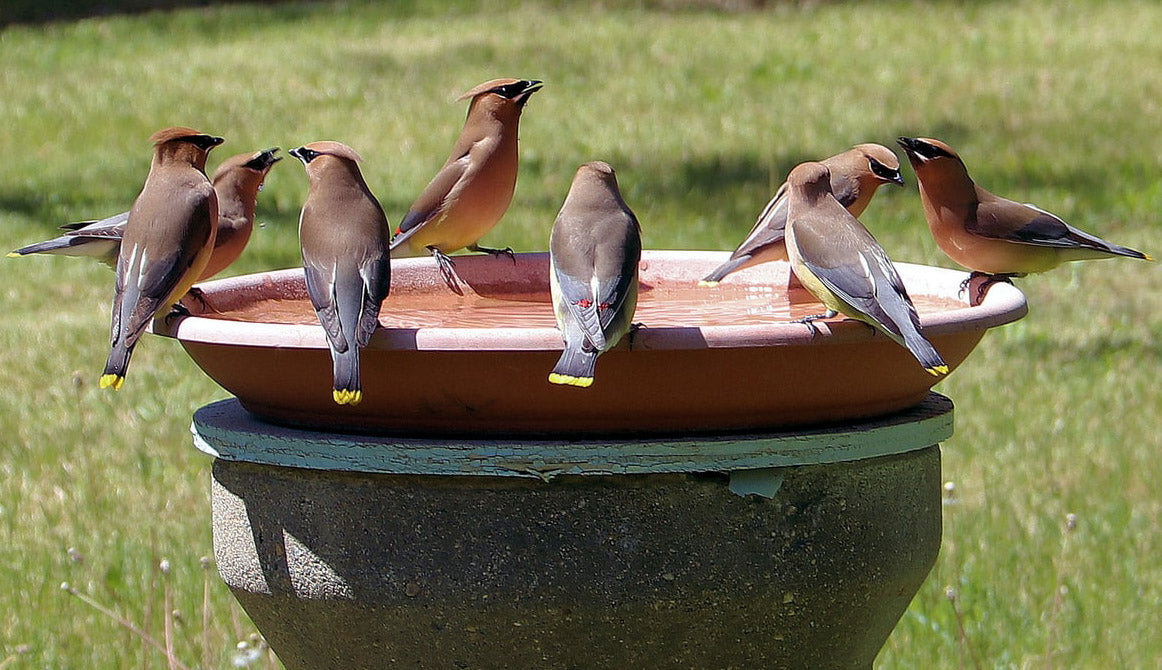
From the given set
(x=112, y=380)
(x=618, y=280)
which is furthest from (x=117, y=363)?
(x=618, y=280)

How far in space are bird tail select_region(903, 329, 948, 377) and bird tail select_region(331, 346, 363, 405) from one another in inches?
32.9

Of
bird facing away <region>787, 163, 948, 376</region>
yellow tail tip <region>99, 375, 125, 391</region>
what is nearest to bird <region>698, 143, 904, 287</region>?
bird facing away <region>787, 163, 948, 376</region>

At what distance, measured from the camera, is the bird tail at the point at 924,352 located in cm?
255

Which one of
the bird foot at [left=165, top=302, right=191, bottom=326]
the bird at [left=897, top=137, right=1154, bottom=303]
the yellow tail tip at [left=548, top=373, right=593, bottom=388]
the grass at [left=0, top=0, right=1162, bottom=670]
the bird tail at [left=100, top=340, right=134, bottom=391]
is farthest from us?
the grass at [left=0, top=0, right=1162, bottom=670]

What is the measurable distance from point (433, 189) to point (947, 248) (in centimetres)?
113

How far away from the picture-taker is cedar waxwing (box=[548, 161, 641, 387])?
2410mm

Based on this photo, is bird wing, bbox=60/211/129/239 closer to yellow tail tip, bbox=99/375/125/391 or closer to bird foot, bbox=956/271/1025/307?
yellow tail tip, bbox=99/375/125/391

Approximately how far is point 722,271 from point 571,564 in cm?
109

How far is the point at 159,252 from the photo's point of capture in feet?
9.34

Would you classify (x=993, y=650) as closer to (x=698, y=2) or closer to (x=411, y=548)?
(x=411, y=548)

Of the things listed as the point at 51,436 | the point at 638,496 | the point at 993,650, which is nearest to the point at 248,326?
the point at 638,496

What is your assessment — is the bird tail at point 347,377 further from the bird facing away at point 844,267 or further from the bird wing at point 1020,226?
the bird wing at point 1020,226

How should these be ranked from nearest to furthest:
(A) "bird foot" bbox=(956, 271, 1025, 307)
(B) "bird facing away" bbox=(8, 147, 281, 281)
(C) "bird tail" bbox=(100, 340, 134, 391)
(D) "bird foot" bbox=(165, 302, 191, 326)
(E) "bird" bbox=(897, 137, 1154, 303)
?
(C) "bird tail" bbox=(100, 340, 134, 391), (D) "bird foot" bbox=(165, 302, 191, 326), (A) "bird foot" bbox=(956, 271, 1025, 307), (B) "bird facing away" bbox=(8, 147, 281, 281), (E) "bird" bbox=(897, 137, 1154, 303)

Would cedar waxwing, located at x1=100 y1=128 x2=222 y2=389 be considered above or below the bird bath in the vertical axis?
above
